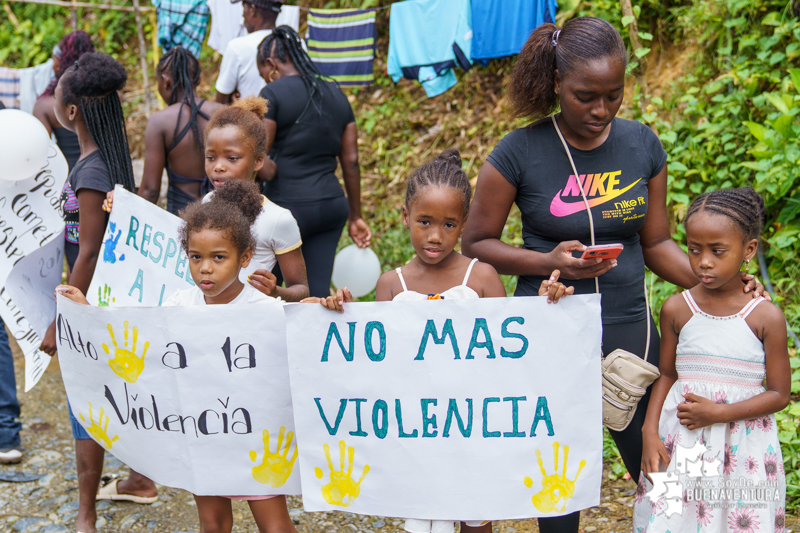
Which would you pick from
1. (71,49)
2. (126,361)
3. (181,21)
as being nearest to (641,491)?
(126,361)

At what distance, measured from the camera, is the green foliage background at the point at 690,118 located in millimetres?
4516

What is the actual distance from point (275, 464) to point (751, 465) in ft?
5.27

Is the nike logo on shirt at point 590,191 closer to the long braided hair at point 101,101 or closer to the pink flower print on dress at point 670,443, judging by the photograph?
the pink flower print on dress at point 670,443

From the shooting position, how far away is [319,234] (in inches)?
172

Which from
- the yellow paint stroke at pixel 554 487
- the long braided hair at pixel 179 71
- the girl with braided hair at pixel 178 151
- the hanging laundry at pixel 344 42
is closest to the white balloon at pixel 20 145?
the girl with braided hair at pixel 178 151

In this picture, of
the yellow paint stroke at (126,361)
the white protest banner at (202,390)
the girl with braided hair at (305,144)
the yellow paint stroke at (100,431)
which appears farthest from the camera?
the girl with braided hair at (305,144)

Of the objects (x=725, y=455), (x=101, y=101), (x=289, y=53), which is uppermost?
(x=289, y=53)

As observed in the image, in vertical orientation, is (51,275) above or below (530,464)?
above

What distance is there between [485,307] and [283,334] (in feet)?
2.35

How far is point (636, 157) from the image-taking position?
2.47m

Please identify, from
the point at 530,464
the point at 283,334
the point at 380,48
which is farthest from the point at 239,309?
the point at 380,48

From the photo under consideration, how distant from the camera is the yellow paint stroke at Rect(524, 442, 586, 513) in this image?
232 cm

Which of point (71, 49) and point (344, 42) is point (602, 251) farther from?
point (344, 42)

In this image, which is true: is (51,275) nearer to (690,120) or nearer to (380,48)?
(690,120)
